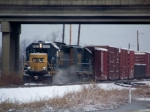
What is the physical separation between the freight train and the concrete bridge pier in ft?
17.7

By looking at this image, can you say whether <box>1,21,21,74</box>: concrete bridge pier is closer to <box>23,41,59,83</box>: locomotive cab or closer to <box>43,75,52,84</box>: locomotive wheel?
<box>23,41,59,83</box>: locomotive cab

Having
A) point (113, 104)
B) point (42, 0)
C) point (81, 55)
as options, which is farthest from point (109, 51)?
point (113, 104)

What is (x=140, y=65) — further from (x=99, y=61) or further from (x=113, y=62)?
(x=99, y=61)

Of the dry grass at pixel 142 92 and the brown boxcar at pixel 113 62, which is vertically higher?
the brown boxcar at pixel 113 62

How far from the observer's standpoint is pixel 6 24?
1592 inches

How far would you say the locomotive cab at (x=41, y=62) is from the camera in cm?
3447

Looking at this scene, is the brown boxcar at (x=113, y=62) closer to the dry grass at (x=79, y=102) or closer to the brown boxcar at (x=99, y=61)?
the brown boxcar at (x=99, y=61)

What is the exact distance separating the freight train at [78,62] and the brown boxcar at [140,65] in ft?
4.24

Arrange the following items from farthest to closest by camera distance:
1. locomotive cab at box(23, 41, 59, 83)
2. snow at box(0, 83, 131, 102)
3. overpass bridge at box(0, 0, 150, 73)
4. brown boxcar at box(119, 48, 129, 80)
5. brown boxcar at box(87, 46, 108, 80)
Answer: brown boxcar at box(119, 48, 129, 80), brown boxcar at box(87, 46, 108, 80), overpass bridge at box(0, 0, 150, 73), locomotive cab at box(23, 41, 59, 83), snow at box(0, 83, 131, 102)

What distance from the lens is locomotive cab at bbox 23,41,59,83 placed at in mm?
34469

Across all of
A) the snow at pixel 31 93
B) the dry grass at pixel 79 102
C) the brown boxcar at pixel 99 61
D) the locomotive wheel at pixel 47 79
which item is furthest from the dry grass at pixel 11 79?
the dry grass at pixel 79 102

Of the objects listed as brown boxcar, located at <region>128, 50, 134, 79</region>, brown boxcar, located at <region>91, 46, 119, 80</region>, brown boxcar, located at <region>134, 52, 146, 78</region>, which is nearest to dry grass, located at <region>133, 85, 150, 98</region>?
brown boxcar, located at <region>91, 46, 119, 80</region>

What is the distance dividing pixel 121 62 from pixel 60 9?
39.9 ft

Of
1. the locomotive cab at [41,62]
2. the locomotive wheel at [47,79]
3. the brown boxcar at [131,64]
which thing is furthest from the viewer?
the brown boxcar at [131,64]
